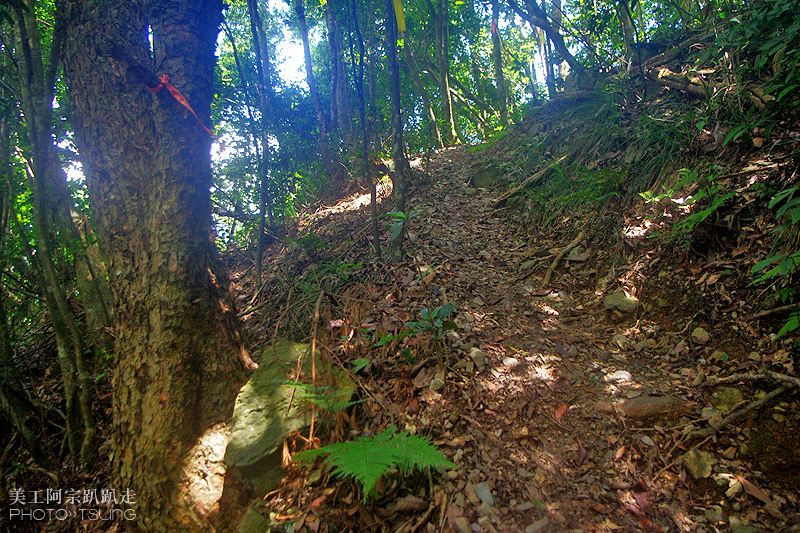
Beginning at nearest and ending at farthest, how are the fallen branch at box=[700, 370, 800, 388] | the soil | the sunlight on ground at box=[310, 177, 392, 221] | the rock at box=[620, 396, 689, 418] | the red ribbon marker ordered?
the soil → the fallen branch at box=[700, 370, 800, 388] → the rock at box=[620, 396, 689, 418] → the red ribbon marker → the sunlight on ground at box=[310, 177, 392, 221]

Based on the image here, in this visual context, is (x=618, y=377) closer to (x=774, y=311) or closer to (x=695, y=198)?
(x=774, y=311)

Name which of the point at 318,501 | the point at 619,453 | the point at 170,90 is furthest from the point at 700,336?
the point at 170,90

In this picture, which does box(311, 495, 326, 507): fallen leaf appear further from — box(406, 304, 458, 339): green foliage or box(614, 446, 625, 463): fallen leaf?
box(614, 446, 625, 463): fallen leaf

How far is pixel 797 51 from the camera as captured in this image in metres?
2.75

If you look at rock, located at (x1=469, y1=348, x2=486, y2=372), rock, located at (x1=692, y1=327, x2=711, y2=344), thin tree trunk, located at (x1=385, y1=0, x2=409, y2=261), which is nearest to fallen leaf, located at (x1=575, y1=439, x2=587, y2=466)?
rock, located at (x1=469, y1=348, x2=486, y2=372)

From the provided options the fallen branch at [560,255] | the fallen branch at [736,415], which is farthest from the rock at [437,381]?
the fallen branch at [560,255]

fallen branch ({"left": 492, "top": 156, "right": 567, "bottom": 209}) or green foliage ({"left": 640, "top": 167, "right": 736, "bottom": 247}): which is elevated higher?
fallen branch ({"left": 492, "top": 156, "right": 567, "bottom": 209})

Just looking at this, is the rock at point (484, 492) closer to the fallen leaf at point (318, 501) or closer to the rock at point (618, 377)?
the fallen leaf at point (318, 501)

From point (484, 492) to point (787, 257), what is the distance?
214 cm

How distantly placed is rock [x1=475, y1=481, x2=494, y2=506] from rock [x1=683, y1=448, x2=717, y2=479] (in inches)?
40.0

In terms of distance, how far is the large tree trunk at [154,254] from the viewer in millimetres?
2037

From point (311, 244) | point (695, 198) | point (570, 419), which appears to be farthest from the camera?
point (311, 244)

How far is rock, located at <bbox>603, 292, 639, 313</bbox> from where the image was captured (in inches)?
116

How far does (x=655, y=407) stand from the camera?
2150 mm
